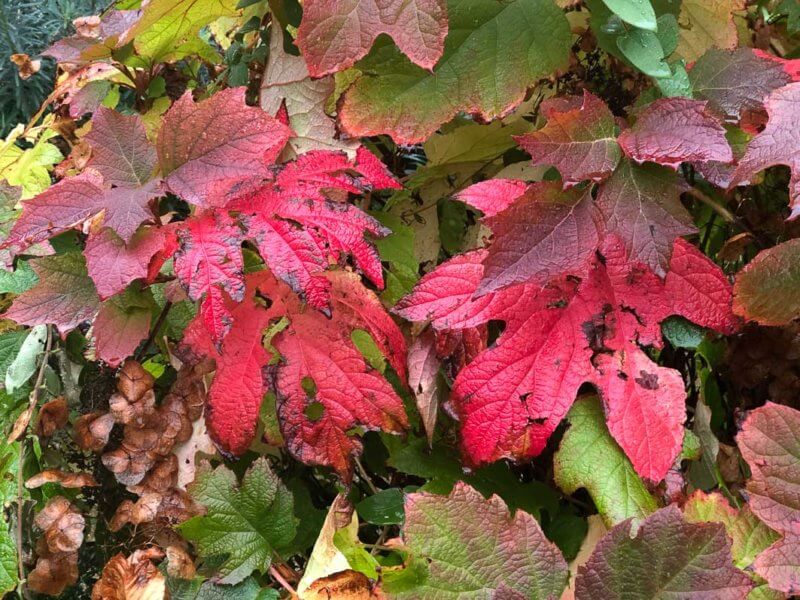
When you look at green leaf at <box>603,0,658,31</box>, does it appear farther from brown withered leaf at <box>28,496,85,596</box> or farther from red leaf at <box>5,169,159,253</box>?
brown withered leaf at <box>28,496,85,596</box>

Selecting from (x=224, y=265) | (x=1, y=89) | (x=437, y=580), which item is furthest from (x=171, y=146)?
(x=1, y=89)

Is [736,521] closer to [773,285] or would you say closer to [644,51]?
[773,285]

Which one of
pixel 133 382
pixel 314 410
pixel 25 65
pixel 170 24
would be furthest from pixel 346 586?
pixel 25 65

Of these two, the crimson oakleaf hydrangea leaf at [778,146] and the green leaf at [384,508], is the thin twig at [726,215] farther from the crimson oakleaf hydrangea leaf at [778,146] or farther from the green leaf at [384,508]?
the green leaf at [384,508]

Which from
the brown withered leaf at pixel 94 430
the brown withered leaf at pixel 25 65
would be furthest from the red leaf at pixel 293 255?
the brown withered leaf at pixel 25 65

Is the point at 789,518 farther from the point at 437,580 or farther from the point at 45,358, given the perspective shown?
the point at 45,358
